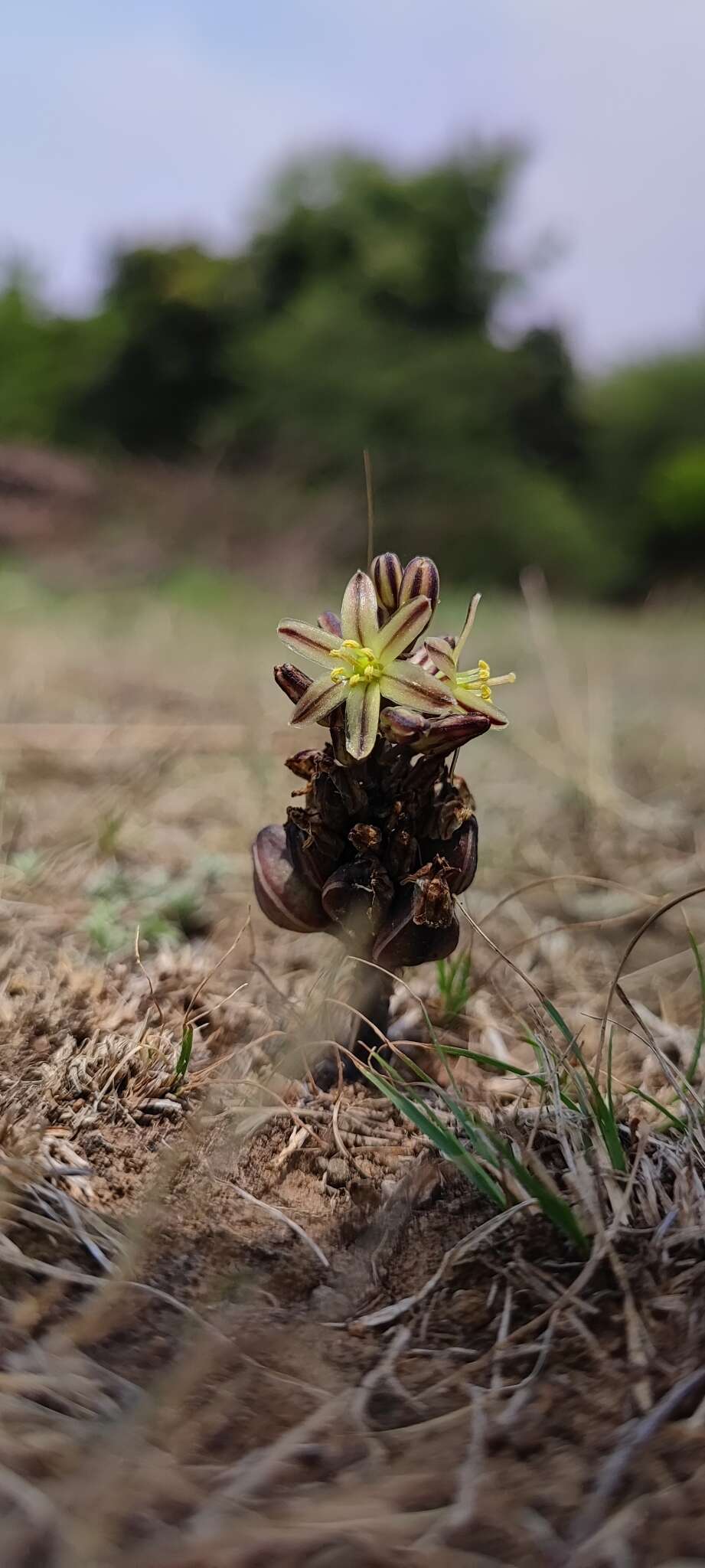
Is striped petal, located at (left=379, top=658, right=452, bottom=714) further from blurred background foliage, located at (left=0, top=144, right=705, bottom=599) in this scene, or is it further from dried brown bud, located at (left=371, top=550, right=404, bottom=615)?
blurred background foliage, located at (left=0, top=144, right=705, bottom=599)

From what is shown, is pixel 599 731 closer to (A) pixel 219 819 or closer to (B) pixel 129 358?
(A) pixel 219 819

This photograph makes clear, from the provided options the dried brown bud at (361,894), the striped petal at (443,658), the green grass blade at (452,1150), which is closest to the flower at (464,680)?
the striped petal at (443,658)

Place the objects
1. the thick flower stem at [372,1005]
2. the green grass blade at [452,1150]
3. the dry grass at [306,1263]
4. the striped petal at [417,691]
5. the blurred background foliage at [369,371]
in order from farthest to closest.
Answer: the blurred background foliage at [369,371] < the thick flower stem at [372,1005] < the striped petal at [417,691] < the green grass blade at [452,1150] < the dry grass at [306,1263]

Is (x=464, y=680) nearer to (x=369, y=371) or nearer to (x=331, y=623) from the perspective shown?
(x=331, y=623)

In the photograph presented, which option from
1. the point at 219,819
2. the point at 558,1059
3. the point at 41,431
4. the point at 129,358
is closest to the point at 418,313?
the point at 129,358

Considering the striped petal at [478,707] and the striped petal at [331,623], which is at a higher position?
the striped petal at [331,623]

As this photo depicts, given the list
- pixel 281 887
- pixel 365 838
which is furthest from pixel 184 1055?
pixel 365 838

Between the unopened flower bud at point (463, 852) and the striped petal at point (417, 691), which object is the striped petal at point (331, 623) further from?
the unopened flower bud at point (463, 852)
